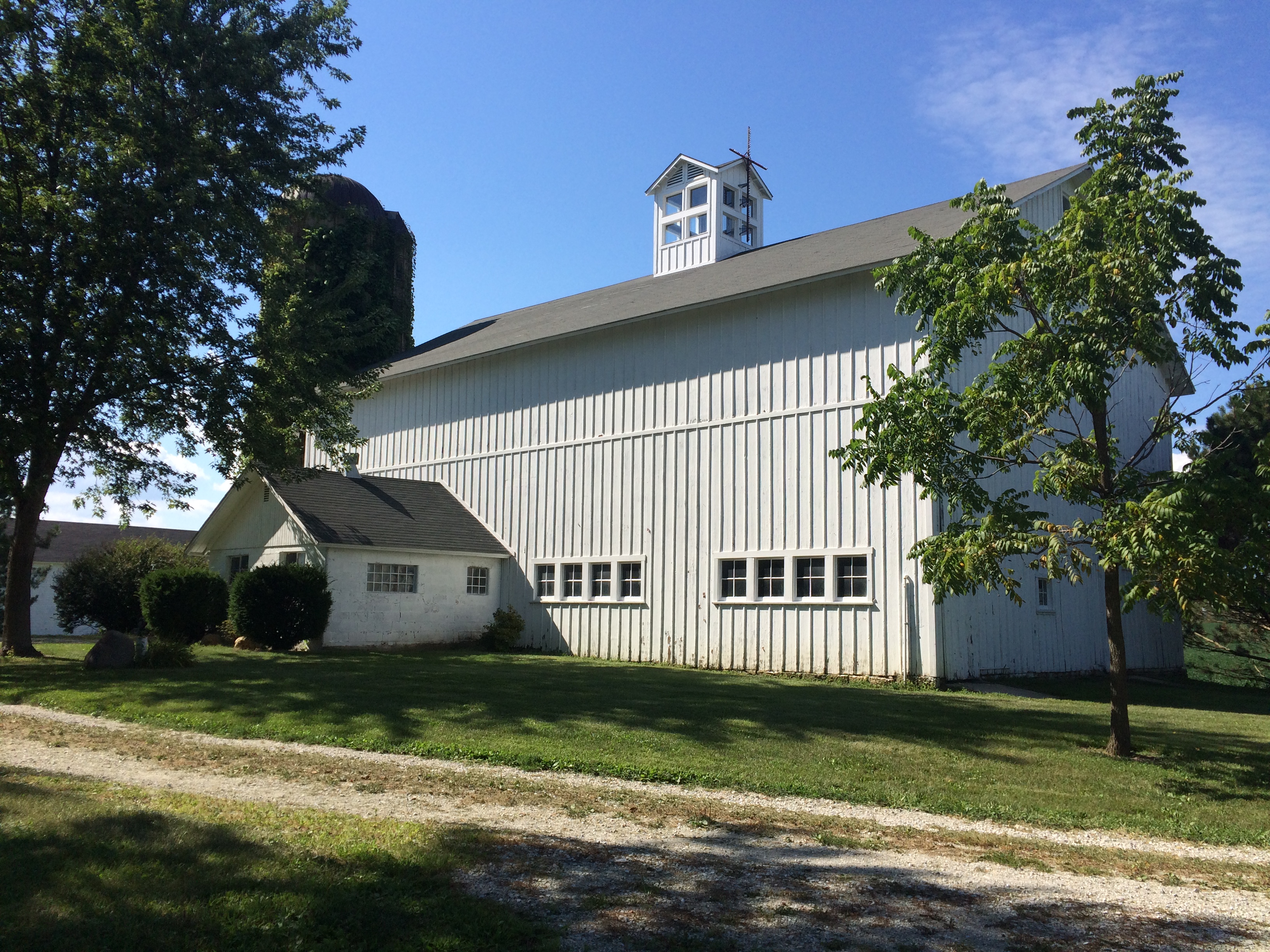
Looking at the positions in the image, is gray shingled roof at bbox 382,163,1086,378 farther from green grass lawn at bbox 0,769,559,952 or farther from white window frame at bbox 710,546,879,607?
green grass lawn at bbox 0,769,559,952

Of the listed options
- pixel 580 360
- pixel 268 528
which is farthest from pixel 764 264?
pixel 268 528

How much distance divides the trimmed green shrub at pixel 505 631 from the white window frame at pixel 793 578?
5.84m

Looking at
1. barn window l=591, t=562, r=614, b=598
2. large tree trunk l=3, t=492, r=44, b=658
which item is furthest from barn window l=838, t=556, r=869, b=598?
large tree trunk l=3, t=492, r=44, b=658

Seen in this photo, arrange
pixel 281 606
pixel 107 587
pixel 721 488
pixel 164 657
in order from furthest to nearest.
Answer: pixel 107 587 < pixel 281 606 < pixel 721 488 < pixel 164 657

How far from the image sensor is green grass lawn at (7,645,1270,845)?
8.37 m

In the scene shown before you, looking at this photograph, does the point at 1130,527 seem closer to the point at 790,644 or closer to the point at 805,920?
the point at 805,920

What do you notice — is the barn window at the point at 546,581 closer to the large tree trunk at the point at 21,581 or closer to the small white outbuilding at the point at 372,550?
the small white outbuilding at the point at 372,550

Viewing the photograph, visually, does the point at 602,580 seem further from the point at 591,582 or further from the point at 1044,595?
the point at 1044,595

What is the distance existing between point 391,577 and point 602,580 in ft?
16.5

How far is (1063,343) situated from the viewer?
31.8 feet

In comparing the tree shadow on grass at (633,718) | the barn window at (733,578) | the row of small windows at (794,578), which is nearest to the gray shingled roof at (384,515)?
the tree shadow on grass at (633,718)

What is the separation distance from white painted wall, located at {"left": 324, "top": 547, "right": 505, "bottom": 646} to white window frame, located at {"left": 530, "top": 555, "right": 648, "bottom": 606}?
1538mm

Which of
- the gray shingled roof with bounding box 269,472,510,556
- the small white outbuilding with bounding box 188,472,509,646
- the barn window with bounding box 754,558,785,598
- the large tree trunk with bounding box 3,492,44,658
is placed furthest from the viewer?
the gray shingled roof with bounding box 269,472,510,556

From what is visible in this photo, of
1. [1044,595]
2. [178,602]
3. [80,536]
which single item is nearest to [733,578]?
[1044,595]
